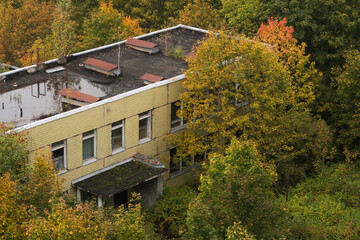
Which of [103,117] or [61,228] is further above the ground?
[61,228]

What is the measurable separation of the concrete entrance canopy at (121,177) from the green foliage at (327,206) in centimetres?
784

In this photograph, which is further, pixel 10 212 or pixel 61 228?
pixel 10 212

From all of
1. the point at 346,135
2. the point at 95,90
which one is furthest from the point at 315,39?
the point at 95,90

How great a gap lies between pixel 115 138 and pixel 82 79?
180 inches

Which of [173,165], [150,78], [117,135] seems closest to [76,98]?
[117,135]

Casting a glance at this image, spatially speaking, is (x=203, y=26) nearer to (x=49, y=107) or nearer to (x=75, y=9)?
(x=75, y=9)

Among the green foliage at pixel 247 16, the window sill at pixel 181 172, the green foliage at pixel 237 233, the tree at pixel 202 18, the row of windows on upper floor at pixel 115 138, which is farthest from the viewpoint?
the tree at pixel 202 18

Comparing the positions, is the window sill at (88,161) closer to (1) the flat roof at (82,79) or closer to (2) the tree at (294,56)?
(1) the flat roof at (82,79)

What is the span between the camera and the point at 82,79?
36.0 meters

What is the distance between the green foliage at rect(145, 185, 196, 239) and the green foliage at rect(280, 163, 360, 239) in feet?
18.7

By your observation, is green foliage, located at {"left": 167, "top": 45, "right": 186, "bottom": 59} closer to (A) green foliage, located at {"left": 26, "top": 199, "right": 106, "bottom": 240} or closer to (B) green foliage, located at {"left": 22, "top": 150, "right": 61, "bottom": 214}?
(B) green foliage, located at {"left": 22, "top": 150, "right": 61, "bottom": 214}

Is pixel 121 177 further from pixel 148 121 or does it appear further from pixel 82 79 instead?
pixel 82 79

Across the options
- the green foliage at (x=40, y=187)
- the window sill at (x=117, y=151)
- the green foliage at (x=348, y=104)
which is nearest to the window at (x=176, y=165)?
the window sill at (x=117, y=151)

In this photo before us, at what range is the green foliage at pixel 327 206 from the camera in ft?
99.9
